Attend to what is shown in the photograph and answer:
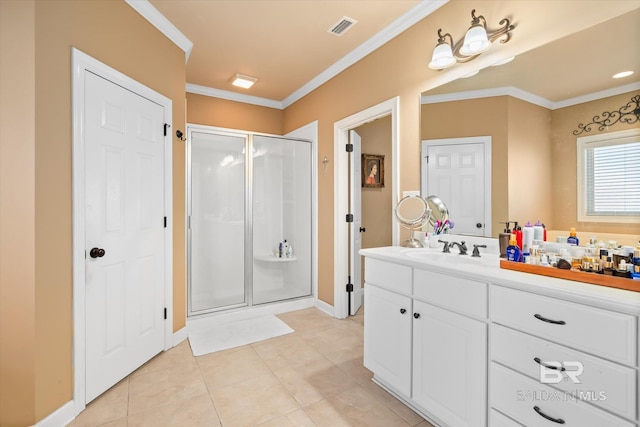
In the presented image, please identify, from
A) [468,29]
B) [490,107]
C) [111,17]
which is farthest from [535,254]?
[111,17]

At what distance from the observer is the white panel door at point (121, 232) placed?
1.95 metres

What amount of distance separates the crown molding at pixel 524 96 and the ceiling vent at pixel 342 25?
3.00 feet

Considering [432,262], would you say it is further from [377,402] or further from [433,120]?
[433,120]

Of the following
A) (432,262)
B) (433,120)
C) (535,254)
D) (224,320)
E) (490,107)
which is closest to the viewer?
(535,254)

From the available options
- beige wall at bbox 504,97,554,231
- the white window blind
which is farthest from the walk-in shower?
the white window blind

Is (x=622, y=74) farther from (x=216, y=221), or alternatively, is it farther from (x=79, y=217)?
(x=216, y=221)

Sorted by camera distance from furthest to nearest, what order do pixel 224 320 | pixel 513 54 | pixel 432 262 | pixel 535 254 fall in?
pixel 224 320, pixel 513 54, pixel 432 262, pixel 535 254

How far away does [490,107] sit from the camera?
1979 millimetres

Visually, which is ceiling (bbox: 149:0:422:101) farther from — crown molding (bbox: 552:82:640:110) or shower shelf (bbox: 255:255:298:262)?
shower shelf (bbox: 255:255:298:262)

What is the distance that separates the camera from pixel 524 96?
1796 millimetres

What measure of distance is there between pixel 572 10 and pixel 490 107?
0.57 meters

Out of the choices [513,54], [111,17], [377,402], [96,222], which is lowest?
[377,402]

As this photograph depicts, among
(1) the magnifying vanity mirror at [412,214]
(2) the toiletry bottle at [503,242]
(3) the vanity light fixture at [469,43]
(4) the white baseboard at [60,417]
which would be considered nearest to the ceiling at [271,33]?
(3) the vanity light fixture at [469,43]

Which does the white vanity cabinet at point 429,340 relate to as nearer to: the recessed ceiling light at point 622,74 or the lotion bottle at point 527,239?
the lotion bottle at point 527,239
